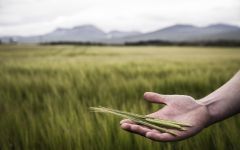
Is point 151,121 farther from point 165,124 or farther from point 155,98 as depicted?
point 155,98

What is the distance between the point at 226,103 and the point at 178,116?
0.21 metres

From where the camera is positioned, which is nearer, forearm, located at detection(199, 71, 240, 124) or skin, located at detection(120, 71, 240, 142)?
skin, located at detection(120, 71, 240, 142)

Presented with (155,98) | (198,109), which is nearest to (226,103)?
(198,109)

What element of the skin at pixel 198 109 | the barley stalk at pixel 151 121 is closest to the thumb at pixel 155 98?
the skin at pixel 198 109

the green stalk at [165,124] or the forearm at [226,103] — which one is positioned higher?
the forearm at [226,103]

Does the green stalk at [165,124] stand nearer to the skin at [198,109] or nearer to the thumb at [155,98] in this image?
the skin at [198,109]

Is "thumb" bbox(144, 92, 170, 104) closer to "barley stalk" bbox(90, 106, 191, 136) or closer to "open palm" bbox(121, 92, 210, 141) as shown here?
"open palm" bbox(121, 92, 210, 141)

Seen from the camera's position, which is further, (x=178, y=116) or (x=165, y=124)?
(x=178, y=116)

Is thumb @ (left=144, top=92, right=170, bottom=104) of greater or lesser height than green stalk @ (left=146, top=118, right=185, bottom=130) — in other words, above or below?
above

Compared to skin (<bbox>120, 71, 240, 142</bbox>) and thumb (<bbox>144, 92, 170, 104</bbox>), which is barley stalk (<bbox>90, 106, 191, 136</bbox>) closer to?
skin (<bbox>120, 71, 240, 142</bbox>)

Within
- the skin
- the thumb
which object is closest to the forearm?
the skin

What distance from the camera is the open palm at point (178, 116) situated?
3.67 feet

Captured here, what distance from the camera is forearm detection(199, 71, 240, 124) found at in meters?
1.27

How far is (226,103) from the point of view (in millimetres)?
1283
